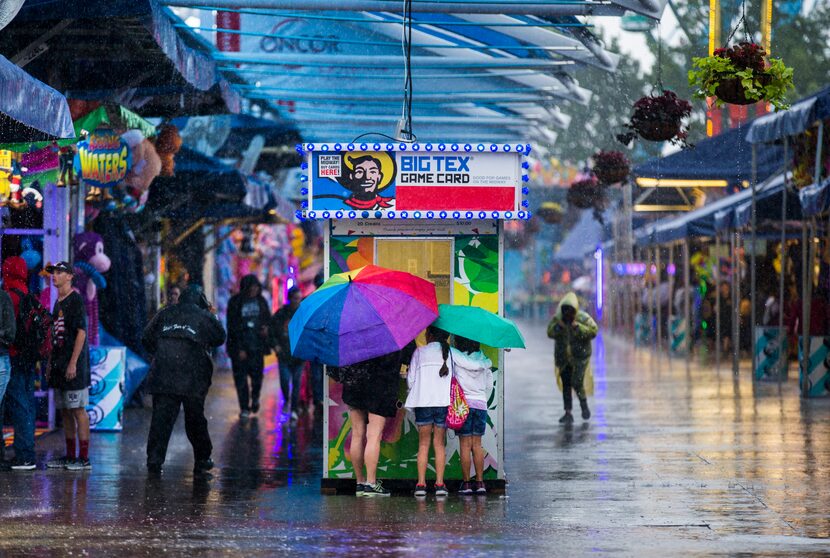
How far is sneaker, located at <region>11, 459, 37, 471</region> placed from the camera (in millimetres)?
13555

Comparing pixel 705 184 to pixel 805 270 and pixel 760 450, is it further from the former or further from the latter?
pixel 760 450

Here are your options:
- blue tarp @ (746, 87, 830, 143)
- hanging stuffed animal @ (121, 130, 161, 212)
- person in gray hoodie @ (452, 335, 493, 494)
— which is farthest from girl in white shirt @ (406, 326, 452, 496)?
blue tarp @ (746, 87, 830, 143)

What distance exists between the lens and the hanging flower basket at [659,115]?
14.7 metres

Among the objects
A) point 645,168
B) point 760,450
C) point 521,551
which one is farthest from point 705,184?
point 521,551

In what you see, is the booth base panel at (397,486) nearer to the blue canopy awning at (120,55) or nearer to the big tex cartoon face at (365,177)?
the big tex cartoon face at (365,177)

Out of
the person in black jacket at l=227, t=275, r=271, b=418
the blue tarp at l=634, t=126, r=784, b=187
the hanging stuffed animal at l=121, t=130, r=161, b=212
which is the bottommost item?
the person in black jacket at l=227, t=275, r=271, b=418

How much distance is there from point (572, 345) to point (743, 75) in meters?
7.39

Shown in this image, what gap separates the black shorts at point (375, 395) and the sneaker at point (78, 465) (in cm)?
295

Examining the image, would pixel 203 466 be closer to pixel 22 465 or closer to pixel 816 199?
pixel 22 465

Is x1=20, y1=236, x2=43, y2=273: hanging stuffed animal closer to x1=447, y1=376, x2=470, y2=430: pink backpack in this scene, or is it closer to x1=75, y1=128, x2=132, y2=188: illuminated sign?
x1=75, y1=128, x2=132, y2=188: illuminated sign

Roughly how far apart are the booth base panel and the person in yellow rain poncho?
6.43 metres

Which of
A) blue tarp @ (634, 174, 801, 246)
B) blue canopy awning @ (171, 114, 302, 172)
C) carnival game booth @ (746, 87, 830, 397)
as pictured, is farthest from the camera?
blue tarp @ (634, 174, 801, 246)

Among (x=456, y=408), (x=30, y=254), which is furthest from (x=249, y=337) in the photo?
(x=456, y=408)

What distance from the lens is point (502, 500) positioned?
38.9 feet
